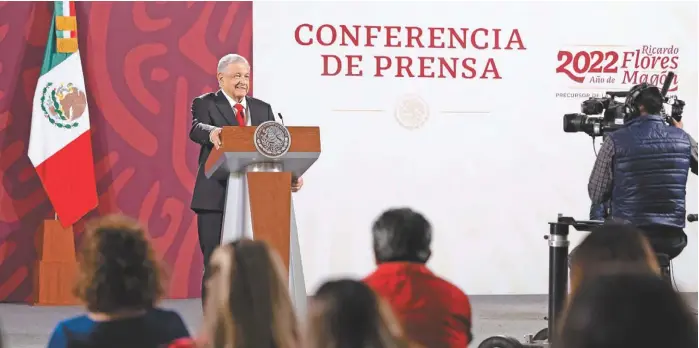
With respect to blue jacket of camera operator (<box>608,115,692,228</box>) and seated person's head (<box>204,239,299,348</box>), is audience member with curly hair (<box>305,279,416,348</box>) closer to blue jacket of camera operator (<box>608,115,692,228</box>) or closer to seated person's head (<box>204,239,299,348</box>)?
seated person's head (<box>204,239,299,348</box>)

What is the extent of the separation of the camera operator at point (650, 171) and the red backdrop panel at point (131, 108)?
10.2ft

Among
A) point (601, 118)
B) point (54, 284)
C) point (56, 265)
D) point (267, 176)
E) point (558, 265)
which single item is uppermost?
point (601, 118)

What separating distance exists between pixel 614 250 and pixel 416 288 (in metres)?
0.44

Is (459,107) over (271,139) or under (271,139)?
over

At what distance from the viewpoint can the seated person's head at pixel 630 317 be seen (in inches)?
33.6

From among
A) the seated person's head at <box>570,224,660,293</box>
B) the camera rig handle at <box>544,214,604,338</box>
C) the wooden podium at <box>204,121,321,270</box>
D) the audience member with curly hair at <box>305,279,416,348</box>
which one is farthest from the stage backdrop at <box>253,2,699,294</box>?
the audience member with curly hair at <box>305,279,416,348</box>

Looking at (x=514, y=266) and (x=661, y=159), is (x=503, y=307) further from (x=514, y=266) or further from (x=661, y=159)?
(x=661, y=159)

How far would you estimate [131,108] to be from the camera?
6.10 metres

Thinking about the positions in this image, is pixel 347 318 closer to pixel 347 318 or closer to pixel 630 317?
pixel 347 318

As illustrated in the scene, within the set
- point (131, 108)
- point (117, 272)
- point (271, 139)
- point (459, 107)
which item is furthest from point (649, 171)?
point (131, 108)

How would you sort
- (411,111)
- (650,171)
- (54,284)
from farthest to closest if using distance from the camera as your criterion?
(411,111)
(54,284)
(650,171)

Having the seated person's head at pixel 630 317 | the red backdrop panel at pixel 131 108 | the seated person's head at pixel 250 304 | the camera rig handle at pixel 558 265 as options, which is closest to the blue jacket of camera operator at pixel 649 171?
the camera rig handle at pixel 558 265

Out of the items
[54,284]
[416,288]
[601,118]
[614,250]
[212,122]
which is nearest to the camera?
[614,250]

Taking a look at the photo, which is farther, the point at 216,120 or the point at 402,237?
the point at 216,120
